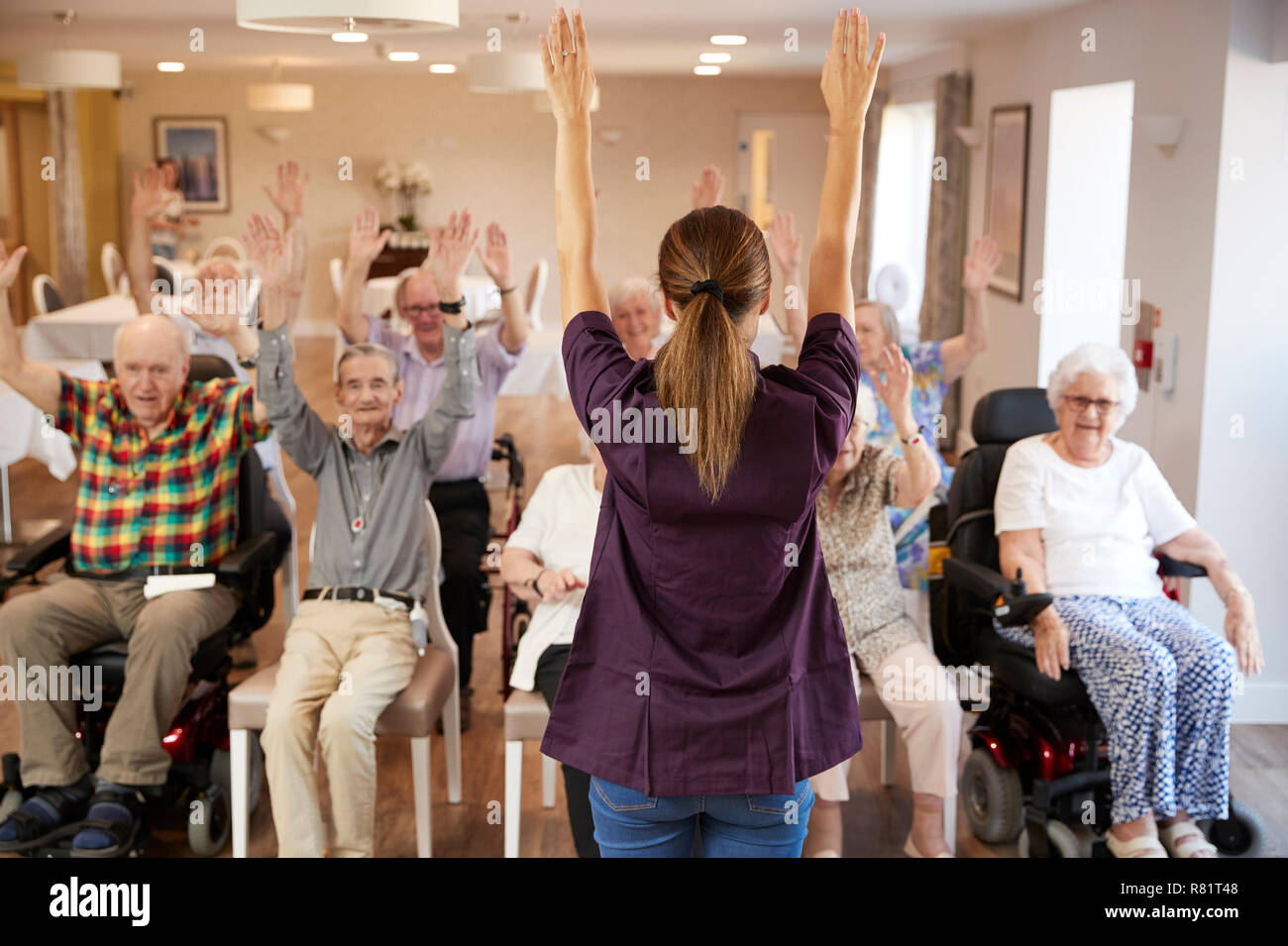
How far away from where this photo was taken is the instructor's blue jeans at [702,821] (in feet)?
5.54

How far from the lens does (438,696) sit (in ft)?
10.2

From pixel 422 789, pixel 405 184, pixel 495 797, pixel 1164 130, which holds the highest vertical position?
pixel 405 184

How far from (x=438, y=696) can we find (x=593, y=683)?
1501 millimetres

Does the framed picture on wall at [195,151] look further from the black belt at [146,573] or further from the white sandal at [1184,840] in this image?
the white sandal at [1184,840]

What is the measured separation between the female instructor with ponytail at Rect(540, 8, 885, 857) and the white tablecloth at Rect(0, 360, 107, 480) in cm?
430

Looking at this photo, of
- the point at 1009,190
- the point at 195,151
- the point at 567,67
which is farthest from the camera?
the point at 195,151

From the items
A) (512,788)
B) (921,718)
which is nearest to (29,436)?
(512,788)

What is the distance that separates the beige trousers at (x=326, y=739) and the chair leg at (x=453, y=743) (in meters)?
0.34

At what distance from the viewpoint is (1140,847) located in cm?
292

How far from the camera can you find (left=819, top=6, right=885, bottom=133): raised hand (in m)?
1.76

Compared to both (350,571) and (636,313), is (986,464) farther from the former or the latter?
(350,571)

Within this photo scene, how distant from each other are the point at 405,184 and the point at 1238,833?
1067cm
